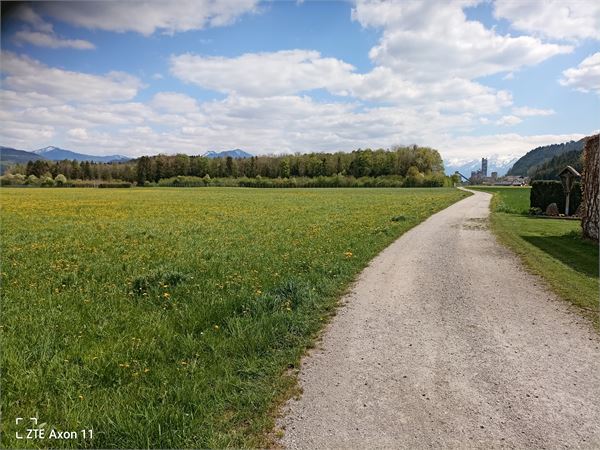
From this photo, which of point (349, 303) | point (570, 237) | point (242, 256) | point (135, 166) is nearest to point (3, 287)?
point (242, 256)

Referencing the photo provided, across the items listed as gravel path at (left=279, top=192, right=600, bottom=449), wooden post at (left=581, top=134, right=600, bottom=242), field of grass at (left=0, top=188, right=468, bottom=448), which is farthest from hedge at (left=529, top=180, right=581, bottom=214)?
gravel path at (left=279, top=192, right=600, bottom=449)

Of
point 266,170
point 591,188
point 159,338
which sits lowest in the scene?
point 159,338

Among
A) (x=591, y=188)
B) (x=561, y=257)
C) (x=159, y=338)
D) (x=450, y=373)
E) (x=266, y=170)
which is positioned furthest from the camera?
(x=266, y=170)

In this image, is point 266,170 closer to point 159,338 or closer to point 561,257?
point 561,257

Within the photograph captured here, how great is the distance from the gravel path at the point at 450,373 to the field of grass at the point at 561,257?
0.49 metres

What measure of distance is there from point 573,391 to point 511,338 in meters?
1.54

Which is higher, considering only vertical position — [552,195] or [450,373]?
[552,195]

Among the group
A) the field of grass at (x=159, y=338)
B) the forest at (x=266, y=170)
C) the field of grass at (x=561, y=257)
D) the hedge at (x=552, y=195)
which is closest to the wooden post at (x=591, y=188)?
the field of grass at (x=561, y=257)

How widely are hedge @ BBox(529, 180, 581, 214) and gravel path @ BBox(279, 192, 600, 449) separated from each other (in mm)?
23509

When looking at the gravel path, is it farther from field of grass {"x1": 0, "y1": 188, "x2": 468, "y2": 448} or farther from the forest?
the forest

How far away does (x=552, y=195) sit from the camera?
92.9 feet

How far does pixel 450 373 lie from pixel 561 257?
968 centimetres

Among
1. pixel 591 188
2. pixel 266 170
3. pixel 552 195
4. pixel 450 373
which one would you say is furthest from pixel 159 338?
pixel 266 170

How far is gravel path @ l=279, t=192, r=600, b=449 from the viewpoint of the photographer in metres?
3.66
